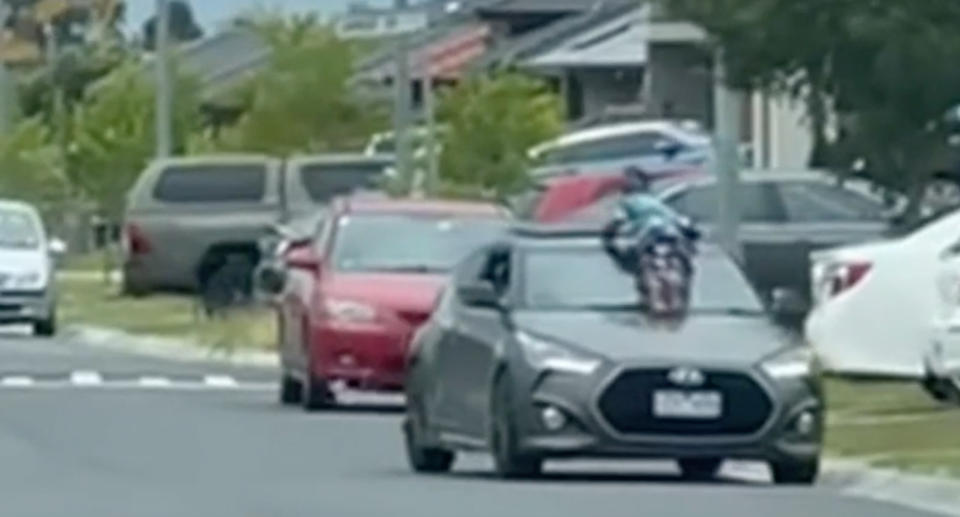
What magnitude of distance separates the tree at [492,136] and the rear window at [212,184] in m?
2.52

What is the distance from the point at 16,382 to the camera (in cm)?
3603

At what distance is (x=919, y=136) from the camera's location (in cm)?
3472

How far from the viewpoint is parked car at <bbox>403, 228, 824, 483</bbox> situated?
22.3m

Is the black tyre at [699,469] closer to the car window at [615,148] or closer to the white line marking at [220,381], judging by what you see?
the white line marking at [220,381]

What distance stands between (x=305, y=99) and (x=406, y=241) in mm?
31816

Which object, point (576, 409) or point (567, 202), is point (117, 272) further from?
point (576, 409)

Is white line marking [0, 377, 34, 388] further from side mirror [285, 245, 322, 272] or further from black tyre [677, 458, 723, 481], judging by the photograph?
black tyre [677, 458, 723, 481]

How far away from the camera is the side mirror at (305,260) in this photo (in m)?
31.8

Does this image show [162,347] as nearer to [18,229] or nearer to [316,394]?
[18,229]

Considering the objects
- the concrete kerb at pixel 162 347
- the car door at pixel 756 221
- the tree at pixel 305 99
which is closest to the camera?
the car door at pixel 756 221

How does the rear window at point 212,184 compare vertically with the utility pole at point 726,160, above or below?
below

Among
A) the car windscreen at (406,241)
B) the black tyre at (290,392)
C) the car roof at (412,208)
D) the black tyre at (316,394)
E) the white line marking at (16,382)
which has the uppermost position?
the car roof at (412,208)

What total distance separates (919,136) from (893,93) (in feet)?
2.96

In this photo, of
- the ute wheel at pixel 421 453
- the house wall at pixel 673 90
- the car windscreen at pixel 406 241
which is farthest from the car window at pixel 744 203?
the house wall at pixel 673 90
